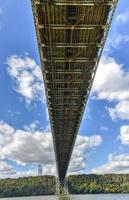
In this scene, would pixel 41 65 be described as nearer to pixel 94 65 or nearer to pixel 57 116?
pixel 94 65

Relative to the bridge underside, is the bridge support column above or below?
above

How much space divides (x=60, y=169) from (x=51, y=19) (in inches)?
Answer: 4110

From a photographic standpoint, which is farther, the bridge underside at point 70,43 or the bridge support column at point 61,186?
the bridge support column at point 61,186

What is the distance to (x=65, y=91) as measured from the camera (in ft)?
158

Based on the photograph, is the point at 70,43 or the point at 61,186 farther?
the point at 61,186

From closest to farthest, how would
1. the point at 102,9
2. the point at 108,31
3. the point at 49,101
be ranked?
the point at 102,9 → the point at 108,31 → the point at 49,101

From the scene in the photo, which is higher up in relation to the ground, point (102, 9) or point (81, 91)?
point (81, 91)

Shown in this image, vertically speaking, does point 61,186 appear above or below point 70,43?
above

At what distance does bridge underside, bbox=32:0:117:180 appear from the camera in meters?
29.1

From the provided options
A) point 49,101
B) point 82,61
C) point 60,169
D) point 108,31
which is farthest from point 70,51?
point 60,169

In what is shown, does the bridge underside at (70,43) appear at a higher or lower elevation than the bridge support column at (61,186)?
lower

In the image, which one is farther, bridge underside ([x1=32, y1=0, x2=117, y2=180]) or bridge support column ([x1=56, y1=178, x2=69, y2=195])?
bridge support column ([x1=56, y1=178, x2=69, y2=195])

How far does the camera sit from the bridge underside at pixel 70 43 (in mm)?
29094

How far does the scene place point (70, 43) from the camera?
34.8 metres
